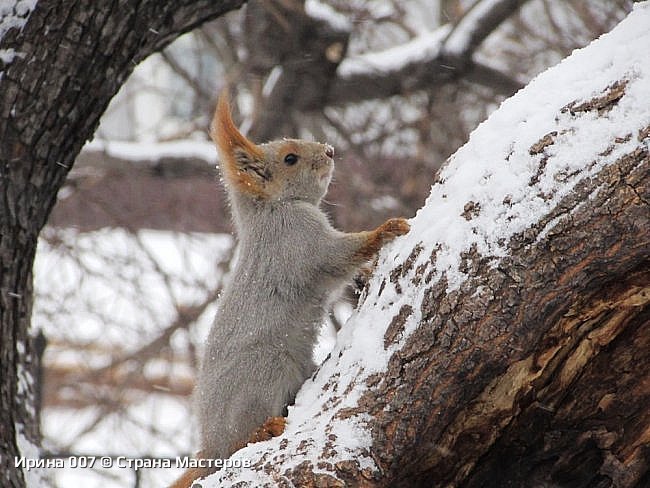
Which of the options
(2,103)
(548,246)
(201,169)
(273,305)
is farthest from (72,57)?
(201,169)

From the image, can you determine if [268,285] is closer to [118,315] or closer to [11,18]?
[11,18]

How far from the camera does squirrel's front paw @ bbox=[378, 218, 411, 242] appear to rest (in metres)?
2.88

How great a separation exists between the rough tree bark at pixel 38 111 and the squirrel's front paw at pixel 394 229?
46.6 inches

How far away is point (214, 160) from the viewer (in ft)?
21.5

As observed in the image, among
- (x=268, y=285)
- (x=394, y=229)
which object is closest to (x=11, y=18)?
(x=268, y=285)

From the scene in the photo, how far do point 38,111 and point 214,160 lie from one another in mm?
3448

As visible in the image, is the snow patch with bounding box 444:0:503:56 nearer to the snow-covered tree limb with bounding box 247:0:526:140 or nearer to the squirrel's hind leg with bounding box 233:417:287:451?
the snow-covered tree limb with bounding box 247:0:526:140

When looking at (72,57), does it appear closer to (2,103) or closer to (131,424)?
(2,103)

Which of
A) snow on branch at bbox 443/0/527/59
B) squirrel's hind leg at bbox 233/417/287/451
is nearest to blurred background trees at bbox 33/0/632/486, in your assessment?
snow on branch at bbox 443/0/527/59

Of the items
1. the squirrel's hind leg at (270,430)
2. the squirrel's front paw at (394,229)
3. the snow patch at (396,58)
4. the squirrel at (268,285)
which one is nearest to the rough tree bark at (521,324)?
the squirrel's hind leg at (270,430)

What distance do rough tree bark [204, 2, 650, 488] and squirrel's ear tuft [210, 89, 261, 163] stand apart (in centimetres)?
109

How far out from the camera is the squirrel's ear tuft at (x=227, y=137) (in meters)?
3.35

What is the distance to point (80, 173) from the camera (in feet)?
23.1

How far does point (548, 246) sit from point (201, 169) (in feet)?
15.5
